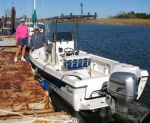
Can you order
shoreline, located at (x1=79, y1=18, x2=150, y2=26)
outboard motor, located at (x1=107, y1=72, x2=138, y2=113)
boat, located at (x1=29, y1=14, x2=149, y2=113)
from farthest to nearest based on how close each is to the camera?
shoreline, located at (x1=79, y1=18, x2=150, y2=26), boat, located at (x1=29, y1=14, x2=149, y2=113), outboard motor, located at (x1=107, y1=72, x2=138, y2=113)

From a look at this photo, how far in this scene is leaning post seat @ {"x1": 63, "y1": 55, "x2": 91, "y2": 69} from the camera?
7254 mm

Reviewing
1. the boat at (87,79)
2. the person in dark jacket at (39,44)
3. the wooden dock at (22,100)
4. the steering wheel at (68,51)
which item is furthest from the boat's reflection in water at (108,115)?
the person in dark jacket at (39,44)

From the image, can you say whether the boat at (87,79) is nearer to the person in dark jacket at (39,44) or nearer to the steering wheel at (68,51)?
the steering wheel at (68,51)

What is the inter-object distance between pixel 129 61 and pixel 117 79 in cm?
993

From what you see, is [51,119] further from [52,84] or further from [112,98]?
[52,84]

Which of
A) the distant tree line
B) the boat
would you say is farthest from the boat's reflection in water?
the distant tree line

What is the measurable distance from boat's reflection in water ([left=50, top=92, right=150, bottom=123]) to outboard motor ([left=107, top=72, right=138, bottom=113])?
234 mm

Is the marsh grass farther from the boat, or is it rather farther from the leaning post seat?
the leaning post seat

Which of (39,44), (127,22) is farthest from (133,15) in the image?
(39,44)

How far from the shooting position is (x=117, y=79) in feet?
18.0

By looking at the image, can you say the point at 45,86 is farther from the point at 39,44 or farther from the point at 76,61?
the point at 39,44

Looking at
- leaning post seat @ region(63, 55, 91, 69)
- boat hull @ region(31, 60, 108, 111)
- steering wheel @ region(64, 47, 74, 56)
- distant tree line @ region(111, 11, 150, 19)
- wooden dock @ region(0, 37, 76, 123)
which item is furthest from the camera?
distant tree line @ region(111, 11, 150, 19)

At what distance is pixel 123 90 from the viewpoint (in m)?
5.33

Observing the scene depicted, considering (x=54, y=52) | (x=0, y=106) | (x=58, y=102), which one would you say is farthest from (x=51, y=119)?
(x=54, y=52)
